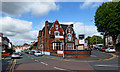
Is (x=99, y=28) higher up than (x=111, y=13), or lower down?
lower down

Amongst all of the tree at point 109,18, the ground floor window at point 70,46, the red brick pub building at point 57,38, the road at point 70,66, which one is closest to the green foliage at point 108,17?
the tree at point 109,18

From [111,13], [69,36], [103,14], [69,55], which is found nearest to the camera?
[69,55]

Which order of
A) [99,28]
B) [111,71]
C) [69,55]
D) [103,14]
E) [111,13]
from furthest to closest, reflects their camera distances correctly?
1. [99,28]
2. [103,14]
3. [111,13]
4. [69,55]
5. [111,71]

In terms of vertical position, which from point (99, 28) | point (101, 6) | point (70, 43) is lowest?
point (70, 43)

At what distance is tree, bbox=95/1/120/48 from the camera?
109 ft

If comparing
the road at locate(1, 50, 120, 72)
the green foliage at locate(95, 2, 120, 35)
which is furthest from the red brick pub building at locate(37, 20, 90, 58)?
the road at locate(1, 50, 120, 72)

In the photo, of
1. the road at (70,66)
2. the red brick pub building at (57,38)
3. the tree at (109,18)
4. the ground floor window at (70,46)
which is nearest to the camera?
the road at (70,66)

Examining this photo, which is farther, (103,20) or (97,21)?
(97,21)

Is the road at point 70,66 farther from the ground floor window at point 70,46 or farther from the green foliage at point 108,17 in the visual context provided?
the ground floor window at point 70,46

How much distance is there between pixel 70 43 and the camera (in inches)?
1571

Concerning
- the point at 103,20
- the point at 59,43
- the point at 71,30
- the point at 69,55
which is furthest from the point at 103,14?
the point at 69,55

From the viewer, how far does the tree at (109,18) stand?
33344 mm

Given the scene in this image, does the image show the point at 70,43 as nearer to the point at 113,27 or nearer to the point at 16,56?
the point at 113,27

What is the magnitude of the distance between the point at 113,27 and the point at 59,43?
58.7 feet
